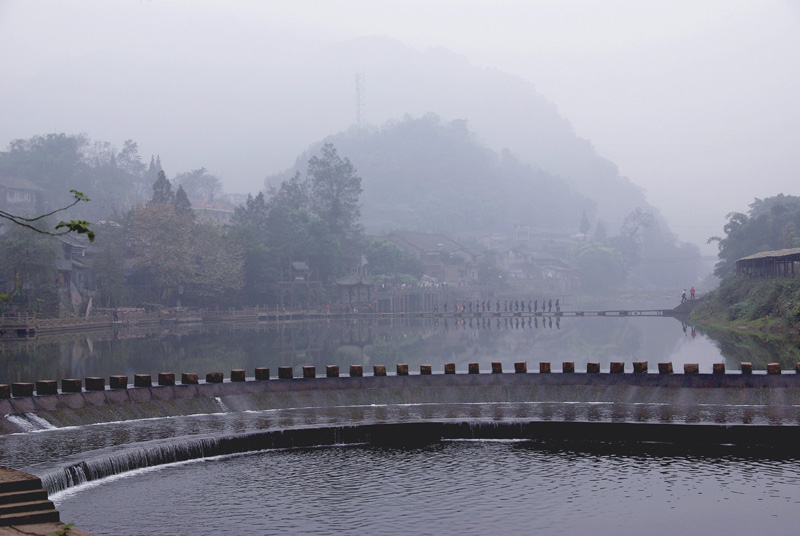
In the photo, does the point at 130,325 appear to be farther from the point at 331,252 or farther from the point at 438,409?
the point at 438,409

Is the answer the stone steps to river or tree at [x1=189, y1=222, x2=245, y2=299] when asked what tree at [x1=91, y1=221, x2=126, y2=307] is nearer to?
tree at [x1=189, y1=222, x2=245, y2=299]

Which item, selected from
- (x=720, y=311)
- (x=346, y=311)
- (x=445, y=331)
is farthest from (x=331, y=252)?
(x=720, y=311)

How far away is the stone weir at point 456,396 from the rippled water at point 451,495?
11.0 feet

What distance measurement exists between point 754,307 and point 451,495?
52765 millimetres

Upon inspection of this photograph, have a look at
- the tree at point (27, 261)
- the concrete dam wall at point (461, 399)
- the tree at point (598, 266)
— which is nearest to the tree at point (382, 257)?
the tree at point (27, 261)

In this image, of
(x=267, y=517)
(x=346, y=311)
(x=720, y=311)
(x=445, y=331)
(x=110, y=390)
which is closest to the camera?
(x=267, y=517)

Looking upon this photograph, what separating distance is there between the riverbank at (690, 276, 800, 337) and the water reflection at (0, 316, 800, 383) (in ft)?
6.00

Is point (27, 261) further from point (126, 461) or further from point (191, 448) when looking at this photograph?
point (126, 461)

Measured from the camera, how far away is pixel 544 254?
169125 millimetres

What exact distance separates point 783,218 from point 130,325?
223 ft

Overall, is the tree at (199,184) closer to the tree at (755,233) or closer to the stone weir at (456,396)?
the tree at (755,233)

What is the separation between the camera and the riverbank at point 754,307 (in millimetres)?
52500

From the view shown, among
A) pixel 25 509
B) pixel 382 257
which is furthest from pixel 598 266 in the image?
pixel 25 509

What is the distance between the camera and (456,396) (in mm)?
25094
